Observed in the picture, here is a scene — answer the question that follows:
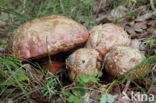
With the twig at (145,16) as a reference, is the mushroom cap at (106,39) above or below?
below

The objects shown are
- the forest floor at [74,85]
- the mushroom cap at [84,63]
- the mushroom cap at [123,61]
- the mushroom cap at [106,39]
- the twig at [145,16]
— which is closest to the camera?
the forest floor at [74,85]

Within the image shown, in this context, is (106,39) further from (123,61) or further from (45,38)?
(45,38)

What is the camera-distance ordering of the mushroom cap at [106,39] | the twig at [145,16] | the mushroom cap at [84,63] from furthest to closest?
the twig at [145,16]
the mushroom cap at [106,39]
the mushroom cap at [84,63]

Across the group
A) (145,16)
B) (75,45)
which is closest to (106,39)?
(75,45)

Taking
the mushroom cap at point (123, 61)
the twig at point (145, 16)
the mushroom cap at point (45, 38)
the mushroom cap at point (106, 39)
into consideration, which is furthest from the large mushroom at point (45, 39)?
the twig at point (145, 16)

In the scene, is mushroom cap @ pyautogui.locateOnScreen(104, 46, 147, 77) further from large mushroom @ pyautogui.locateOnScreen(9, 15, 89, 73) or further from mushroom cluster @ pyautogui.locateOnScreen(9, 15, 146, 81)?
large mushroom @ pyautogui.locateOnScreen(9, 15, 89, 73)

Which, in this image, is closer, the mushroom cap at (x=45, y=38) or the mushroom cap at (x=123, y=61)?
the mushroom cap at (x=123, y=61)

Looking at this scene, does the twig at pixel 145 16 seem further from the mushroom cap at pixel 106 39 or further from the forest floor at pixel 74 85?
the mushroom cap at pixel 106 39
